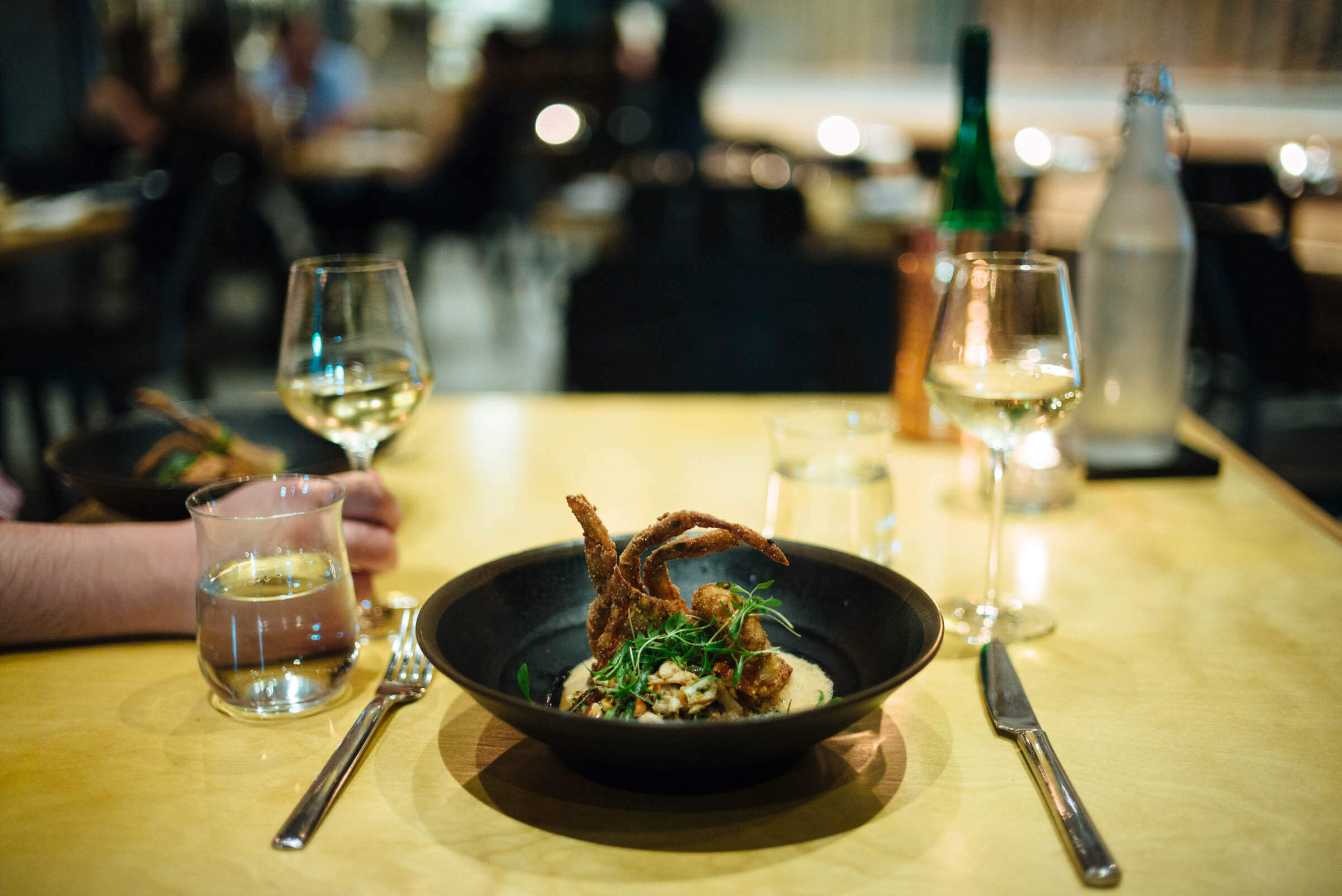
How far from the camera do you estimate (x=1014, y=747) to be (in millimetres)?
705

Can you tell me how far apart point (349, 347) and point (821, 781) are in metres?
0.56

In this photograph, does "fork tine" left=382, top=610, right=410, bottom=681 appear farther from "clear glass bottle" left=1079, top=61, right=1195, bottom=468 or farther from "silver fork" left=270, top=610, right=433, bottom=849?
"clear glass bottle" left=1079, top=61, right=1195, bottom=468

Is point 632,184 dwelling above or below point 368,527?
above

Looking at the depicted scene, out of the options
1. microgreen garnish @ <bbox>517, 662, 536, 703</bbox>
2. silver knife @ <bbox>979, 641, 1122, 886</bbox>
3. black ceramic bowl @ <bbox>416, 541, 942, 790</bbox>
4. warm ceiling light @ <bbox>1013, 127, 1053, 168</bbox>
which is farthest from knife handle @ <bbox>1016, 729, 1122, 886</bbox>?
warm ceiling light @ <bbox>1013, 127, 1053, 168</bbox>

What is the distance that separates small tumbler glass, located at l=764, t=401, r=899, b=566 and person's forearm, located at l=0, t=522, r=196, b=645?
19.9 inches

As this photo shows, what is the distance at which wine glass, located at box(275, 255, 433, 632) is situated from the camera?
945 millimetres

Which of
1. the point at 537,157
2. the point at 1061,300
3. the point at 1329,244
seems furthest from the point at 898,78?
the point at 1061,300

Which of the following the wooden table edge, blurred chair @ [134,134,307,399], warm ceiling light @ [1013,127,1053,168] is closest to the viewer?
the wooden table edge

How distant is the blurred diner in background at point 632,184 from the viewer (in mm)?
2955

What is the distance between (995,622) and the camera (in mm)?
904

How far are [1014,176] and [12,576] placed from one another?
4.19 meters

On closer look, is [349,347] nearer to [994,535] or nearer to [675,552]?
[675,552]

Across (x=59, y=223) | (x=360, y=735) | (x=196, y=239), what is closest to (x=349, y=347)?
(x=360, y=735)

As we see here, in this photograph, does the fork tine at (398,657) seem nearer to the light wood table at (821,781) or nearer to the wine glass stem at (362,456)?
the light wood table at (821,781)
